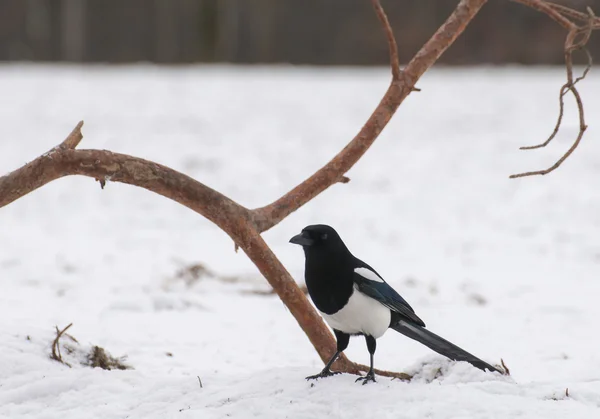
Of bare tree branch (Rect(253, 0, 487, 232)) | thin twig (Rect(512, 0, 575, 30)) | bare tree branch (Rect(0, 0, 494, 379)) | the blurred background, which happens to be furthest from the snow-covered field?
thin twig (Rect(512, 0, 575, 30))

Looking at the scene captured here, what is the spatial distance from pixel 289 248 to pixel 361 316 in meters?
3.92

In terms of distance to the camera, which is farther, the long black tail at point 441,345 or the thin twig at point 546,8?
the thin twig at point 546,8

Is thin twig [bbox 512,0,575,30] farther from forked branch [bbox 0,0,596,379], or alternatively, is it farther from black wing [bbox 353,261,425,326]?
black wing [bbox 353,261,425,326]

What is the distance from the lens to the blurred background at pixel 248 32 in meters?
15.1

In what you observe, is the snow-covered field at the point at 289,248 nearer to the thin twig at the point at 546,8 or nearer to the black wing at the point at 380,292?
the black wing at the point at 380,292

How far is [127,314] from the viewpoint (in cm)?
473

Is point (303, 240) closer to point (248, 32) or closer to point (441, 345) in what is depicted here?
point (441, 345)

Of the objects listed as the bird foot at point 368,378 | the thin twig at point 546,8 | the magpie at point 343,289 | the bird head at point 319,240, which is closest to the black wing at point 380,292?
the magpie at point 343,289

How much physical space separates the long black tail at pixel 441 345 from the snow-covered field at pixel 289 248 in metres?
0.04

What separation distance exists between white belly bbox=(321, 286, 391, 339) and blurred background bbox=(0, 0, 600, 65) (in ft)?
42.1

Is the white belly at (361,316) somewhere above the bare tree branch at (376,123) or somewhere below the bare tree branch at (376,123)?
below

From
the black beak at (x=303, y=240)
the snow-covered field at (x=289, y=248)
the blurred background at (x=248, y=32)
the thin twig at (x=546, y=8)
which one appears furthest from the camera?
the blurred background at (x=248, y=32)

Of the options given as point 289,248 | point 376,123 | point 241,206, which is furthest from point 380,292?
point 289,248

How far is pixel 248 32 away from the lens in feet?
53.4
